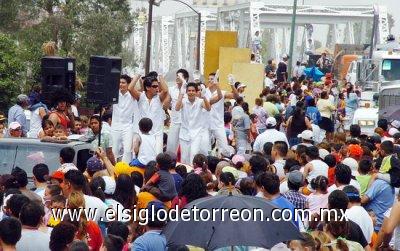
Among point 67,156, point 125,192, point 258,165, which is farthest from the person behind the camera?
point 67,156

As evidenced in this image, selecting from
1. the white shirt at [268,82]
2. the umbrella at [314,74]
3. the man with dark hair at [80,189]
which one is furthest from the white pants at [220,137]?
the umbrella at [314,74]

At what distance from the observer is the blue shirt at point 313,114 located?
2664 cm

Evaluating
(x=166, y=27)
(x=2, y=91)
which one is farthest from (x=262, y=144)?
(x=166, y=27)

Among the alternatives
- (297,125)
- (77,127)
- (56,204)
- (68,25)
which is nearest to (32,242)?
(56,204)

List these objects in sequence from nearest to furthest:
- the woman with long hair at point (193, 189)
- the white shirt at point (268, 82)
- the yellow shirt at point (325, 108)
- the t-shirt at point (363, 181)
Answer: the woman with long hair at point (193, 189) → the t-shirt at point (363, 181) → the yellow shirt at point (325, 108) → the white shirt at point (268, 82)

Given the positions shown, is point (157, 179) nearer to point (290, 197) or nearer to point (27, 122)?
point (290, 197)

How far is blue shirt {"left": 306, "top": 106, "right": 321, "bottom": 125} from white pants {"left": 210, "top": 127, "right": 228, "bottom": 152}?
188 inches

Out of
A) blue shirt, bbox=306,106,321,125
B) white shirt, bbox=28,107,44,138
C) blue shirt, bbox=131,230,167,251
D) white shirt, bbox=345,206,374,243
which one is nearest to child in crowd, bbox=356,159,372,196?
white shirt, bbox=345,206,374,243

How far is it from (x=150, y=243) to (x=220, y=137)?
11.2 metres

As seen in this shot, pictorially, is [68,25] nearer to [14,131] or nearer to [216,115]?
[216,115]

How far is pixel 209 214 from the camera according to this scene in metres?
10.7

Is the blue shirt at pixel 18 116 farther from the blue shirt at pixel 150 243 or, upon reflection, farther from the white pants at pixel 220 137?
the blue shirt at pixel 150 243

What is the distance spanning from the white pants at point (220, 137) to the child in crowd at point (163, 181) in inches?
283

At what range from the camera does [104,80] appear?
64.9 ft
